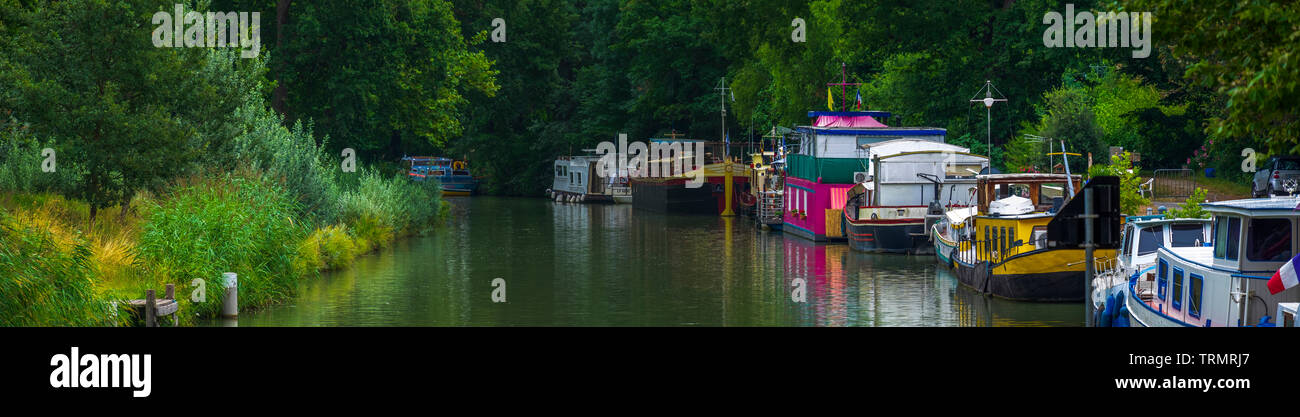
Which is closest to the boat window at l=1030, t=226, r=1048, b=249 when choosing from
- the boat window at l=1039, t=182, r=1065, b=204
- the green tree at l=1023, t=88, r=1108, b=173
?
the boat window at l=1039, t=182, r=1065, b=204

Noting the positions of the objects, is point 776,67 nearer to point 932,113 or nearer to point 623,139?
point 932,113

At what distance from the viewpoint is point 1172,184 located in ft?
158

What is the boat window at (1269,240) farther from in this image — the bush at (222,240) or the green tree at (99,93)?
the green tree at (99,93)

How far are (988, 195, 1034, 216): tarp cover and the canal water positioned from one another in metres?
2.20

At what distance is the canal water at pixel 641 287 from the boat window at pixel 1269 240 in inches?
351

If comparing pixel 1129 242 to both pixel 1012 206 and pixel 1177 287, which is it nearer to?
pixel 1177 287

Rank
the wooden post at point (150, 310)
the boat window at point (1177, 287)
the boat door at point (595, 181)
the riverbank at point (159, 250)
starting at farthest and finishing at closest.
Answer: the boat door at point (595, 181) → the wooden post at point (150, 310) → the boat window at point (1177, 287) → the riverbank at point (159, 250)

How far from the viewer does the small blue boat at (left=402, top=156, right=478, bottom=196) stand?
95.0 m

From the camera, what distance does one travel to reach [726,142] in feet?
243

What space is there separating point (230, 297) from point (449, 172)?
71.6 meters

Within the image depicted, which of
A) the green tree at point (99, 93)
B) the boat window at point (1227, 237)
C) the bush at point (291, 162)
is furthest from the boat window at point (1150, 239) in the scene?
the bush at point (291, 162)

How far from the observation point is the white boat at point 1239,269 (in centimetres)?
1664

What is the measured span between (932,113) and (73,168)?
113 ft
